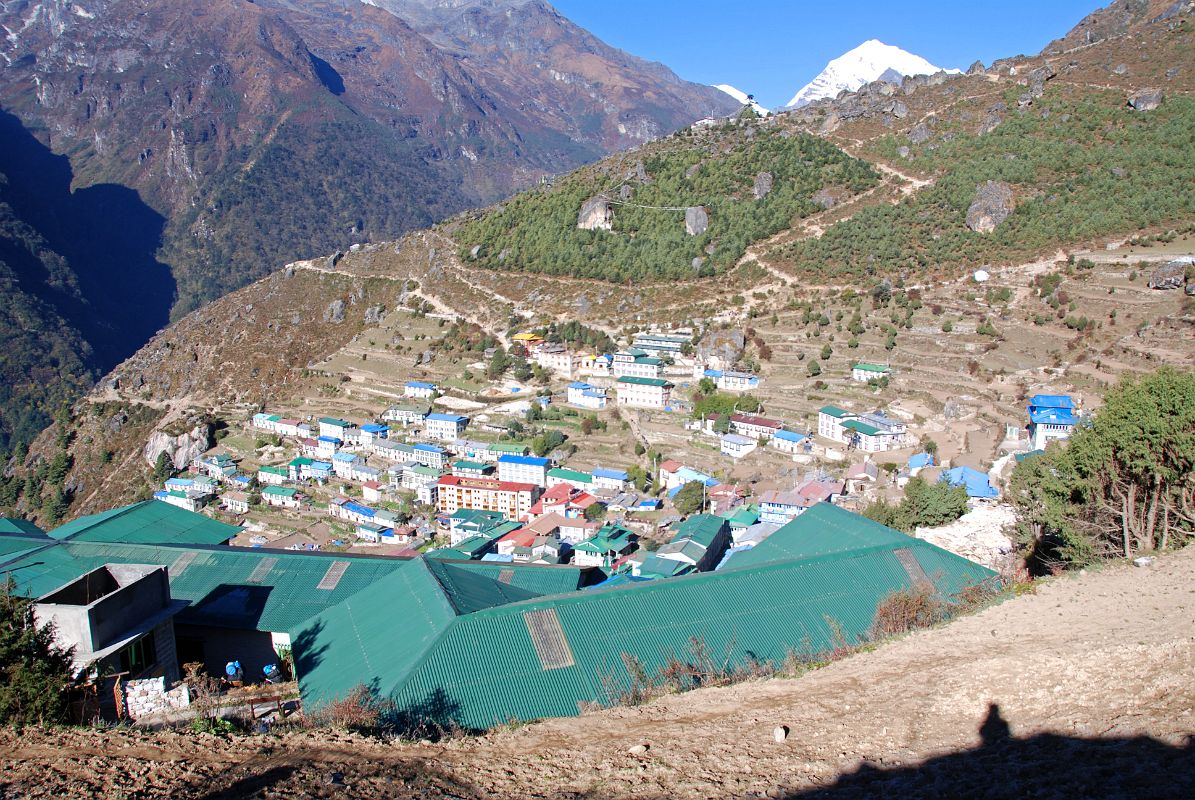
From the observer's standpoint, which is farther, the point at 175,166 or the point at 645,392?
the point at 175,166

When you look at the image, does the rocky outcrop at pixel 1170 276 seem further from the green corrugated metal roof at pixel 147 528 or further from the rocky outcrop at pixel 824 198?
the green corrugated metal roof at pixel 147 528

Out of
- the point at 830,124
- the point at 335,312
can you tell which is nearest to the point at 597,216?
the point at 830,124

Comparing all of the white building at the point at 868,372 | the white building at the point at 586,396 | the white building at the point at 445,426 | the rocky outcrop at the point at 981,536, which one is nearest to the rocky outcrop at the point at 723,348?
the white building at the point at 586,396

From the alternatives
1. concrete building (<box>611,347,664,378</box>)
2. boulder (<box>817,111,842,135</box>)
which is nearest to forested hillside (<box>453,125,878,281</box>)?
boulder (<box>817,111,842,135</box>)

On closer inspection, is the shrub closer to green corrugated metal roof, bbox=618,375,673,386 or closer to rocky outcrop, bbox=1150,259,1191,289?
green corrugated metal roof, bbox=618,375,673,386

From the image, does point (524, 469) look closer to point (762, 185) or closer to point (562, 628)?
point (562, 628)

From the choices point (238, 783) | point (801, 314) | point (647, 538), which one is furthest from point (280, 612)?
point (801, 314)
